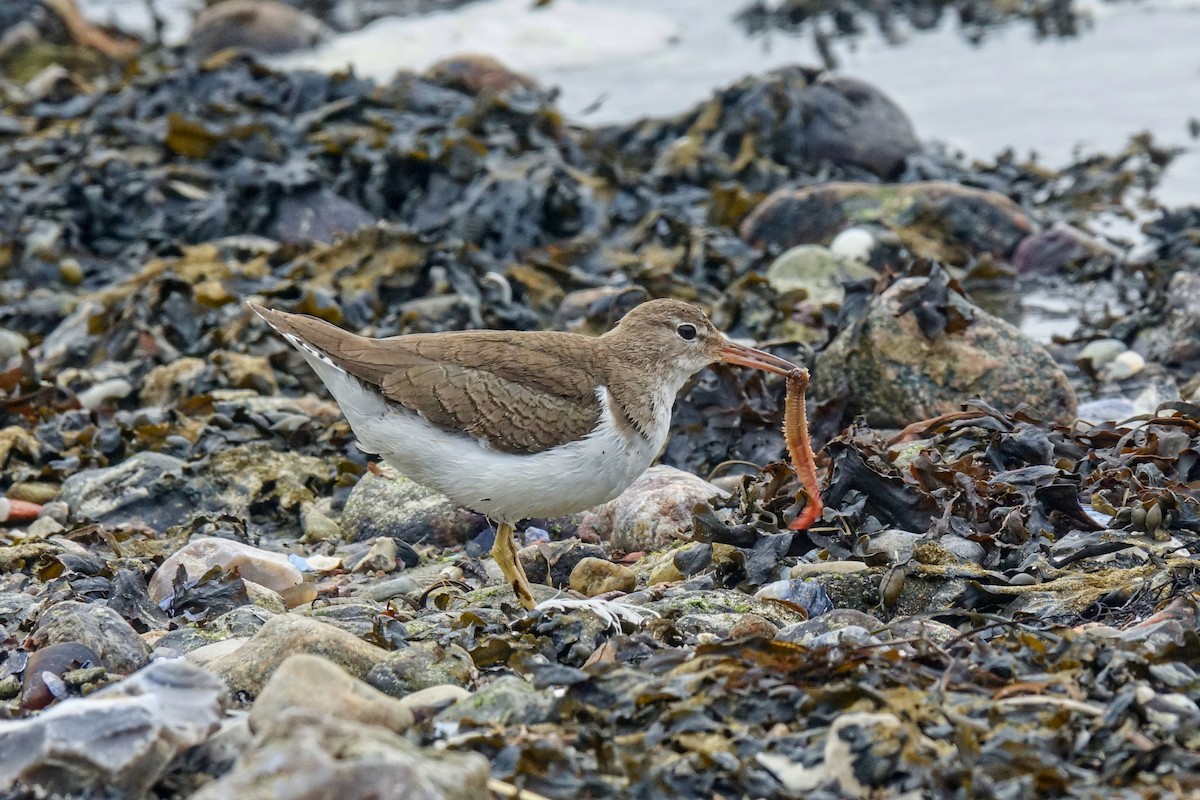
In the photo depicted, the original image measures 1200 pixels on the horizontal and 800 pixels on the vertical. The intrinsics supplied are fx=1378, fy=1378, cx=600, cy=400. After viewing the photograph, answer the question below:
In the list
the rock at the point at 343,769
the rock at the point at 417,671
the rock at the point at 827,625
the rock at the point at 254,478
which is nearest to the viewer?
the rock at the point at 343,769

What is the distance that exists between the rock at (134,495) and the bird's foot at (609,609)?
2475mm

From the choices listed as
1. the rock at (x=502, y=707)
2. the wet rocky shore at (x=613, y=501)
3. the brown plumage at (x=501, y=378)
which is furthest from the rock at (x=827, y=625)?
the brown plumage at (x=501, y=378)

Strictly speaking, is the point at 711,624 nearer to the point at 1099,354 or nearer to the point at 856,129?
the point at 1099,354

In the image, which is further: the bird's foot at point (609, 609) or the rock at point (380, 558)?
the rock at point (380, 558)

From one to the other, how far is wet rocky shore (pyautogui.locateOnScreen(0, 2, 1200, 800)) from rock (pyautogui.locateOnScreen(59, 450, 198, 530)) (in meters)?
0.02

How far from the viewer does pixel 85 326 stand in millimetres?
8859

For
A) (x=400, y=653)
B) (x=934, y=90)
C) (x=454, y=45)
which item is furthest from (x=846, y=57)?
(x=400, y=653)

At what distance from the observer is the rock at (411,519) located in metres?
5.88

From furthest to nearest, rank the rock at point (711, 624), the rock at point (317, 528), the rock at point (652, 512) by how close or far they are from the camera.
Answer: the rock at point (317, 528), the rock at point (652, 512), the rock at point (711, 624)

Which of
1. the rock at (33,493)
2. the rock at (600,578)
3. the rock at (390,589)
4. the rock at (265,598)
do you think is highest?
the rock at (265,598)

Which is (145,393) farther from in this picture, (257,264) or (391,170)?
(391,170)

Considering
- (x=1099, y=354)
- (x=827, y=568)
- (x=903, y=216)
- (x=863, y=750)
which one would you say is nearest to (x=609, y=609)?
(x=827, y=568)

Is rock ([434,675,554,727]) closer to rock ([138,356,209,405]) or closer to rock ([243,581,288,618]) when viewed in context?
rock ([243,581,288,618])

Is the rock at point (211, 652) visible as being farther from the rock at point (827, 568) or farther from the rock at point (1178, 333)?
the rock at point (1178, 333)
